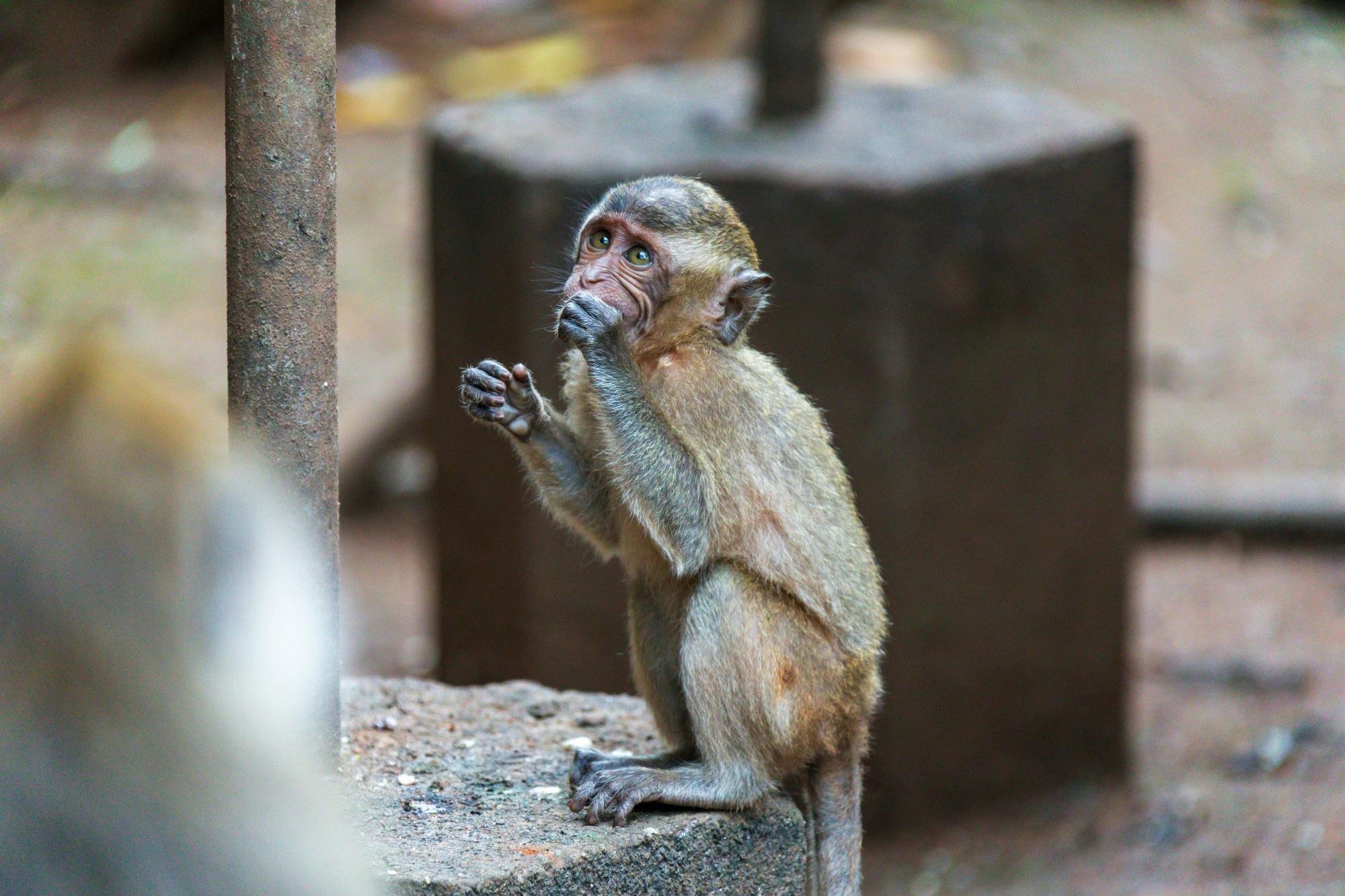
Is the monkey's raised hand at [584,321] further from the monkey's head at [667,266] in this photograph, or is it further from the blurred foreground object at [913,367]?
the blurred foreground object at [913,367]

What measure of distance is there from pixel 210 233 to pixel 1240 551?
26.6 feet

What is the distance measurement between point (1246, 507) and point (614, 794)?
331 inches

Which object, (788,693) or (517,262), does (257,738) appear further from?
(517,262)

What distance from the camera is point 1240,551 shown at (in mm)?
11516

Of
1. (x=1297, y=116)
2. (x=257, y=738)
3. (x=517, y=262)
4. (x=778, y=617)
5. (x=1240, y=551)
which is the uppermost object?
(x=1297, y=116)

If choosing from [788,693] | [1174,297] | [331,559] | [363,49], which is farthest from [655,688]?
[363,49]

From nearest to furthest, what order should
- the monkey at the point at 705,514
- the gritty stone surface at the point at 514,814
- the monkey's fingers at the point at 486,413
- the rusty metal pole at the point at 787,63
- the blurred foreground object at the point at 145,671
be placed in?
the blurred foreground object at the point at 145,671 < the gritty stone surface at the point at 514,814 < the monkey at the point at 705,514 < the monkey's fingers at the point at 486,413 < the rusty metal pole at the point at 787,63

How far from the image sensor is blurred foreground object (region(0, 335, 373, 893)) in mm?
1410

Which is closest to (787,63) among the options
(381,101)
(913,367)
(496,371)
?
(913,367)

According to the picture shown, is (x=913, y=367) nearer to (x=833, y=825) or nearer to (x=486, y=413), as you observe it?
(x=833, y=825)

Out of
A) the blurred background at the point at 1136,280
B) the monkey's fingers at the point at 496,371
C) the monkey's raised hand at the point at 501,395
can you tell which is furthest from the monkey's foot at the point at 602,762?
the blurred background at the point at 1136,280

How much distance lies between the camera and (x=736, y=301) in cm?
484

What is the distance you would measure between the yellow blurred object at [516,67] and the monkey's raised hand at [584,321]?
10.8 metres

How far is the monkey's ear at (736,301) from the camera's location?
4797 millimetres
